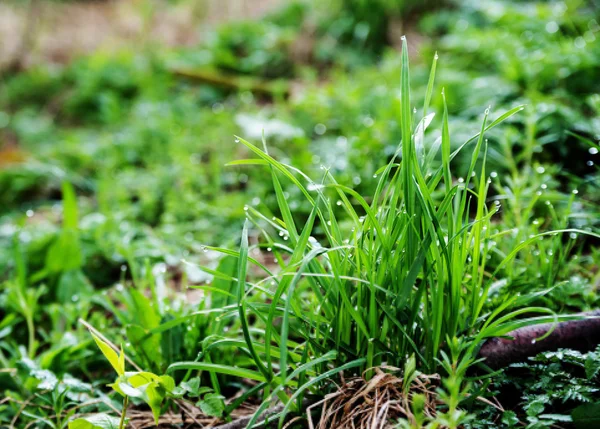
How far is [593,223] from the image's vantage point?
161cm

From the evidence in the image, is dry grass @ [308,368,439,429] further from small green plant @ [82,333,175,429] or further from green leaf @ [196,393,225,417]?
small green plant @ [82,333,175,429]

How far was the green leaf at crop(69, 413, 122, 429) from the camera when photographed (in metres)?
1.10

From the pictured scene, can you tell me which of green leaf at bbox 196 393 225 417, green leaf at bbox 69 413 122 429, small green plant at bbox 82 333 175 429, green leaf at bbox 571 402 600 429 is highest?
green leaf at bbox 571 402 600 429

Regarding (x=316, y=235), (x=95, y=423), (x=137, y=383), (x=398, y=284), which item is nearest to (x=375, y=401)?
(x=398, y=284)

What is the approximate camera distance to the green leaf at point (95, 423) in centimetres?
110

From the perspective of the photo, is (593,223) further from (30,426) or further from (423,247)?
(30,426)

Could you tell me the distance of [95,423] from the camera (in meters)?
1.13

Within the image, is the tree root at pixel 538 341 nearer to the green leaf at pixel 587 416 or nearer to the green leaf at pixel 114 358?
the green leaf at pixel 587 416

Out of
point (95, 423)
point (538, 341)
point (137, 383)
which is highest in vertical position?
point (538, 341)

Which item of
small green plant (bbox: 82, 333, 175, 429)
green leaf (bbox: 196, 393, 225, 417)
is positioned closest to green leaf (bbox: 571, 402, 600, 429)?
green leaf (bbox: 196, 393, 225, 417)

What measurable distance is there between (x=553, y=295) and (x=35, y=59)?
22.2 feet

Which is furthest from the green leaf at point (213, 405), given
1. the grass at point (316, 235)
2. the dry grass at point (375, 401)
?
the dry grass at point (375, 401)

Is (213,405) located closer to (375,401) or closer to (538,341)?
(375,401)

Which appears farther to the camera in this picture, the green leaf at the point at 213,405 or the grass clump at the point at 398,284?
the green leaf at the point at 213,405
